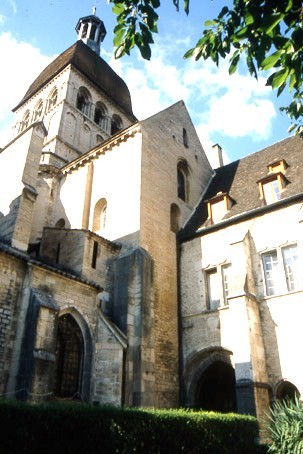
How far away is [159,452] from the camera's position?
24.2 ft

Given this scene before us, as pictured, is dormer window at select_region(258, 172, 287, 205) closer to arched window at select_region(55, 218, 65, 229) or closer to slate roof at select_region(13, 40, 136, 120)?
arched window at select_region(55, 218, 65, 229)

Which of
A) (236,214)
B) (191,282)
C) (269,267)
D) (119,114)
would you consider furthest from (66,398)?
(119,114)

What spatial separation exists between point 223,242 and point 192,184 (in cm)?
509

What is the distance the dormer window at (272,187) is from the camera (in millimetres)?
14727

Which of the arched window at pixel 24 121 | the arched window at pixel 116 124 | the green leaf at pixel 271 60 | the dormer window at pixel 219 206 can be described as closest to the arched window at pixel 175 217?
the dormer window at pixel 219 206

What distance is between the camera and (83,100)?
29.9 m

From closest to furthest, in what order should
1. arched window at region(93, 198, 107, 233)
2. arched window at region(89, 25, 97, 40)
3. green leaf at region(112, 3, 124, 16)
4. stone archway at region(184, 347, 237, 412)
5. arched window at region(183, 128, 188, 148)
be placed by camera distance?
1. green leaf at region(112, 3, 124, 16)
2. stone archway at region(184, 347, 237, 412)
3. arched window at region(93, 198, 107, 233)
4. arched window at region(183, 128, 188, 148)
5. arched window at region(89, 25, 97, 40)

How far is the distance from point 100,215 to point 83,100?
15804 mm

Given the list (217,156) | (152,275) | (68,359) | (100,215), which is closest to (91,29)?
(217,156)

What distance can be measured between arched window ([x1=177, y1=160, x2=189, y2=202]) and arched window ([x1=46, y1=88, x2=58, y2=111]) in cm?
1395

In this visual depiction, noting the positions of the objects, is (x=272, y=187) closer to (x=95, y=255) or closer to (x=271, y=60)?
(x=95, y=255)

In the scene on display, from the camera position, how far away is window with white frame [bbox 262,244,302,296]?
12.8 metres

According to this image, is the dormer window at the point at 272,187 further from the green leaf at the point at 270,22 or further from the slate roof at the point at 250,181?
the green leaf at the point at 270,22

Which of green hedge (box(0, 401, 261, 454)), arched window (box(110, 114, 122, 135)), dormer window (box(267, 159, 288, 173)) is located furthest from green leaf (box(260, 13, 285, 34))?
arched window (box(110, 114, 122, 135))
